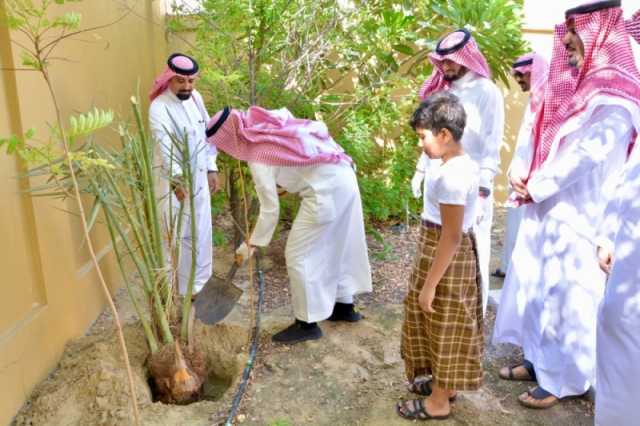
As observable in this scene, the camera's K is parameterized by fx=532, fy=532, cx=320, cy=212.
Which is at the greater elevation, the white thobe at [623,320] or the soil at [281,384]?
the white thobe at [623,320]

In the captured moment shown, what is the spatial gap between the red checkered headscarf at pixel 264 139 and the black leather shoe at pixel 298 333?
1026mm

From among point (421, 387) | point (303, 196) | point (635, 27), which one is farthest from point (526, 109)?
point (421, 387)

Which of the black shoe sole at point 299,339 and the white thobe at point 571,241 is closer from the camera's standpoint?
the white thobe at point 571,241

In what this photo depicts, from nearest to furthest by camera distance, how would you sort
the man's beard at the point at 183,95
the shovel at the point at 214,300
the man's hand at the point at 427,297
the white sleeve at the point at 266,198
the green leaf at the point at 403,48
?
1. the man's hand at the point at 427,297
2. the white sleeve at the point at 266,198
3. the shovel at the point at 214,300
4. the man's beard at the point at 183,95
5. the green leaf at the point at 403,48

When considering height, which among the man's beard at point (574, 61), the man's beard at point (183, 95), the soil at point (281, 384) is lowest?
the soil at point (281, 384)

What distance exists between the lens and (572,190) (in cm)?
255

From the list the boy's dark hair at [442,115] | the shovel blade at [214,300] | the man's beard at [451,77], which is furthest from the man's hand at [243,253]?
the man's beard at [451,77]

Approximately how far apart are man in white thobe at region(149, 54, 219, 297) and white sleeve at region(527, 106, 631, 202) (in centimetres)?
215

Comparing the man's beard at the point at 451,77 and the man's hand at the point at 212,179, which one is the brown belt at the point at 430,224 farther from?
the man's hand at the point at 212,179

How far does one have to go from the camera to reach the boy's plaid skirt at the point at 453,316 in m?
2.29

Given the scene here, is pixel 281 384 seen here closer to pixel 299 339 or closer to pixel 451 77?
pixel 299 339

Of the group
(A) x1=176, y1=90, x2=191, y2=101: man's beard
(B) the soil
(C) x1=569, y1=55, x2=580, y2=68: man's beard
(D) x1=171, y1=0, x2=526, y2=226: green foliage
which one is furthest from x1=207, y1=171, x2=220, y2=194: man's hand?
(C) x1=569, y1=55, x2=580, y2=68: man's beard

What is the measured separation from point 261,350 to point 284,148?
1227 mm

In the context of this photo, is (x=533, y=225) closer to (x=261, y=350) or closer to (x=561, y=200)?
(x=561, y=200)
